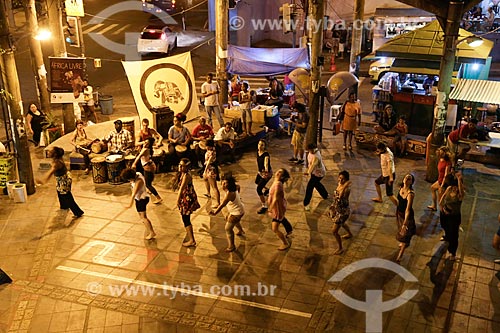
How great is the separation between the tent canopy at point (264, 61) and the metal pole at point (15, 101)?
765cm

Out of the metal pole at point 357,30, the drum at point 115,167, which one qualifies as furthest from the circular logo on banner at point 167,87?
the metal pole at point 357,30

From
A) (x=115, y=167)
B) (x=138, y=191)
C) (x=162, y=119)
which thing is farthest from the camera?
(x=162, y=119)

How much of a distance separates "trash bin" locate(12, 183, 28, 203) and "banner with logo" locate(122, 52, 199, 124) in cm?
459

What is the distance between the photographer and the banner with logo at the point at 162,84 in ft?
52.8

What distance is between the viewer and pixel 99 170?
1353 centimetres

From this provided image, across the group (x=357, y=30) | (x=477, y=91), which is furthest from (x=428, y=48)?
(x=357, y=30)

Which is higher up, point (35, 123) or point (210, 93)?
point (210, 93)

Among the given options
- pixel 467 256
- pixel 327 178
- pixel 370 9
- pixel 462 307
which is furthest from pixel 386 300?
pixel 370 9

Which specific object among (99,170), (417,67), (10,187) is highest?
(417,67)

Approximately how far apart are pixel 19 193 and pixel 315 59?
8237 millimetres

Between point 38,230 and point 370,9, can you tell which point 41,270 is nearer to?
point 38,230

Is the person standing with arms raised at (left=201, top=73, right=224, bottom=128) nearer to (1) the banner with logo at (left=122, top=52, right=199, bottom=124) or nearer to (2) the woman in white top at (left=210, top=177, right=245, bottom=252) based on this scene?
(1) the banner with logo at (left=122, top=52, right=199, bottom=124)

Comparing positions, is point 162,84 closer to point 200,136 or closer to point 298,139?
point 200,136

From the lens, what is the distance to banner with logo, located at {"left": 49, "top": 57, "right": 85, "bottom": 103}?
51.1 ft
